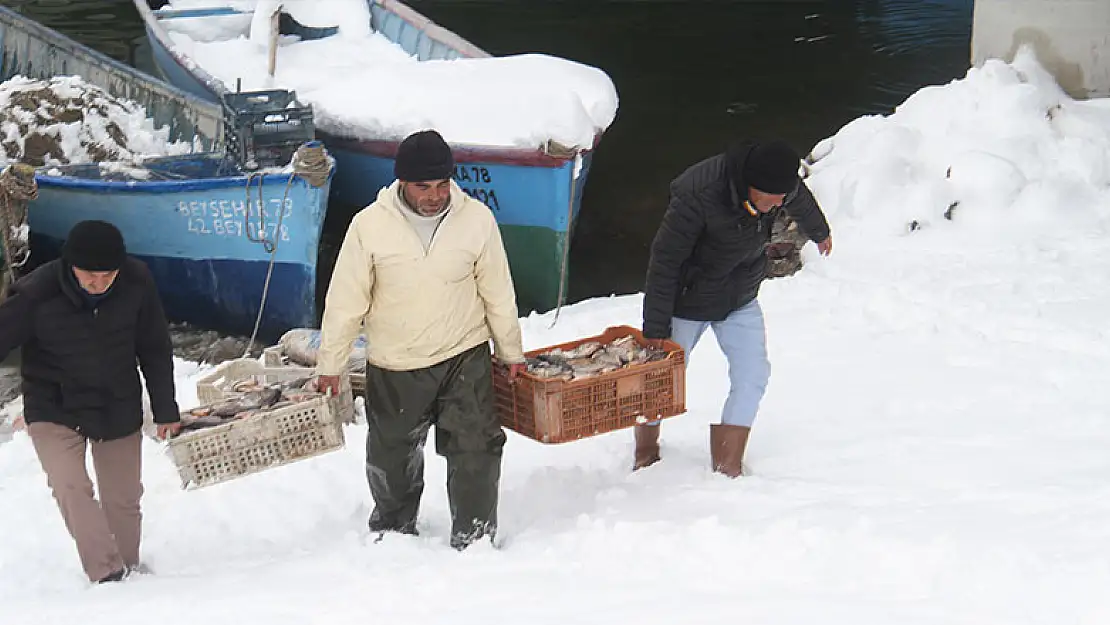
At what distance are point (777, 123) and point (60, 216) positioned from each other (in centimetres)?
1054

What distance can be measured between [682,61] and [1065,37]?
36.5ft

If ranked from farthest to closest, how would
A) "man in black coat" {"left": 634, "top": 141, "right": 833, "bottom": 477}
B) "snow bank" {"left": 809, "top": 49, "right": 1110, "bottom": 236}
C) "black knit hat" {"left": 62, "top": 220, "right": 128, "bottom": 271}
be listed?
"snow bank" {"left": 809, "top": 49, "right": 1110, "bottom": 236} → "man in black coat" {"left": 634, "top": 141, "right": 833, "bottom": 477} → "black knit hat" {"left": 62, "top": 220, "right": 128, "bottom": 271}

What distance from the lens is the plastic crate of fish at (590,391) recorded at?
16.9 ft

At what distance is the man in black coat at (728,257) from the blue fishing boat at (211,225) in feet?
18.8

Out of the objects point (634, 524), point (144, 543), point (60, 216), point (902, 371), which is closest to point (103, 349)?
point (144, 543)

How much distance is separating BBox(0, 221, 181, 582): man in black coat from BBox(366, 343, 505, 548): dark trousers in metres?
0.87

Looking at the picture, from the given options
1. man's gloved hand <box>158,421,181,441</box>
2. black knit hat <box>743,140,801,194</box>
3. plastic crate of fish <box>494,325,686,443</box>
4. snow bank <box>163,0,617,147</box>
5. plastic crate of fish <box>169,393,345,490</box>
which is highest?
black knit hat <box>743,140,801,194</box>

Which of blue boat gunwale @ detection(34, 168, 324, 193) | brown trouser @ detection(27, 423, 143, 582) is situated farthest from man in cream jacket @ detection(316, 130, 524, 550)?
blue boat gunwale @ detection(34, 168, 324, 193)

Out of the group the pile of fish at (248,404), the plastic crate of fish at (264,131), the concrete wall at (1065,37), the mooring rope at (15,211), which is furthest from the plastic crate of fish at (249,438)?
the concrete wall at (1065,37)

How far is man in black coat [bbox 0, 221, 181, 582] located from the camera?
4707 millimetres

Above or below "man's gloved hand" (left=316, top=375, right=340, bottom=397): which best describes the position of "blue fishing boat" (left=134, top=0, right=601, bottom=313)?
below

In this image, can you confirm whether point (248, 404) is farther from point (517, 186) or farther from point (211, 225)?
point (517, 186)

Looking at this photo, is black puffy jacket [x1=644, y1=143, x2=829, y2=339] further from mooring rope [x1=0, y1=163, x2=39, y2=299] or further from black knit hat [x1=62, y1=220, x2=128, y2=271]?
mooring rope [x1=0, y1=163, x2=39, y2=299]

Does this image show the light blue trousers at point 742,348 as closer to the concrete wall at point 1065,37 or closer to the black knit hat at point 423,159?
the black knit hat at point 423,159
